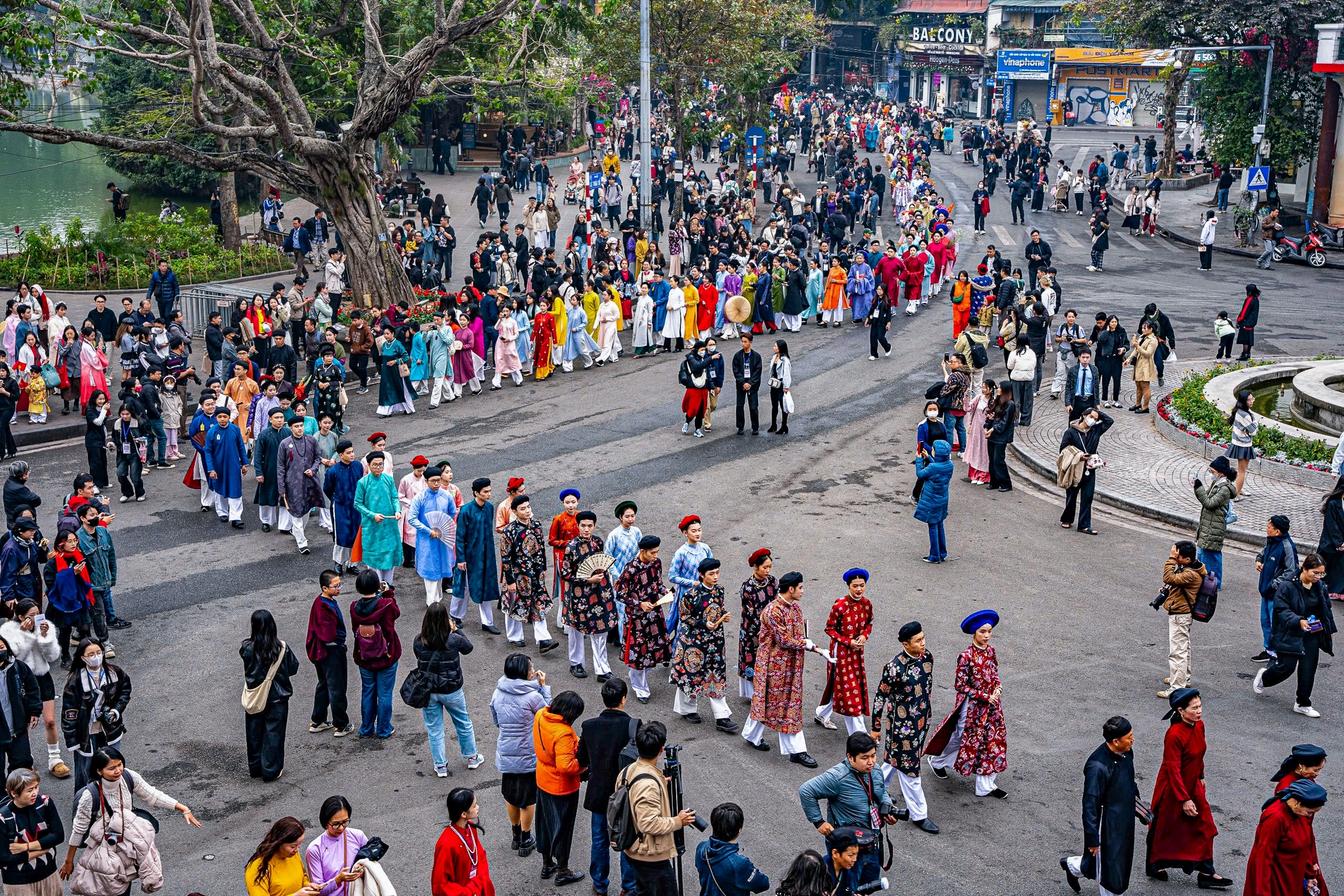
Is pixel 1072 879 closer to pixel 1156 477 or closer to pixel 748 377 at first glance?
pixel 1156 477

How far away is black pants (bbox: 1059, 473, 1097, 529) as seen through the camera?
50.3 feet

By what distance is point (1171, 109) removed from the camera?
45125mm

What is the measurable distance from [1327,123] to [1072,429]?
25.7 m

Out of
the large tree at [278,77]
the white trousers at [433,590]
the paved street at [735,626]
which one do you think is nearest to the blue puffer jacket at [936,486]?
the paved street at [735,626]

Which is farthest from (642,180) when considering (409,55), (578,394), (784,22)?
(784,22)

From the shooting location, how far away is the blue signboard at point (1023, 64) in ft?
220

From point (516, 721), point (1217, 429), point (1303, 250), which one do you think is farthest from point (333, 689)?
point (1303, 250)

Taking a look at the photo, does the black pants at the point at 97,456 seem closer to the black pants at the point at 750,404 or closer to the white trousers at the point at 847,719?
the black pants at the point at 750,404

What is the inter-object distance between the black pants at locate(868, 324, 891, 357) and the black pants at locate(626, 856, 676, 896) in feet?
53.8

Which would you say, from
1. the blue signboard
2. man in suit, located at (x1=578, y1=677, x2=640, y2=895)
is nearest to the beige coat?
man in suit, located at (x1=578, y1=677, x2=640, y2=895)

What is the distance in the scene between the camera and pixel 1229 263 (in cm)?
3334

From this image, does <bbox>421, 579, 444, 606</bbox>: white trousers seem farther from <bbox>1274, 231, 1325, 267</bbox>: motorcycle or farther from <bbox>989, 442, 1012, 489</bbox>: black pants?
<bbox>1274, 231, 1325, 267</bbox>: motorcycle

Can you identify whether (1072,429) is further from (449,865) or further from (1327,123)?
(1327,123)

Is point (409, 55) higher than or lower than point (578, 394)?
higher
